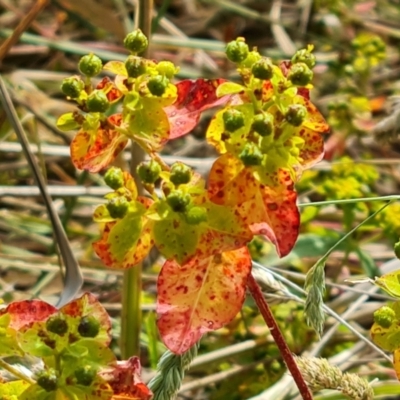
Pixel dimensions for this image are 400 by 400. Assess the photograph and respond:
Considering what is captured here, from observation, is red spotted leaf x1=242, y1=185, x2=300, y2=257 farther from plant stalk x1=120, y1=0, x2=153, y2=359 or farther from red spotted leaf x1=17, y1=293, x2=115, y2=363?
plant stalk x1=120, y1=0, x2=153, y2=359

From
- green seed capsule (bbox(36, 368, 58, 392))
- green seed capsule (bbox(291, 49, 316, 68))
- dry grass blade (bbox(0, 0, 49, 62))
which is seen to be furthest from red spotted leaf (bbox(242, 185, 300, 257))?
dry grass blade (bbox(0, 0, 49, 62))

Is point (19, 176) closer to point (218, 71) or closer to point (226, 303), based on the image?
point (218, 71)

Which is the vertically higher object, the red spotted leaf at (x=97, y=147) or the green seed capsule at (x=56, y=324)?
the red spotted leaf at (x=97, y=147)

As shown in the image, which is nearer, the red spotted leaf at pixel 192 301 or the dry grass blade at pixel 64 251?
the red spotted leaf at pixel 192 301

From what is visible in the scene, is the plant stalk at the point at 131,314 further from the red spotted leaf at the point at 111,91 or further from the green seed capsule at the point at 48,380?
the green seed capsule at the point at 48,380

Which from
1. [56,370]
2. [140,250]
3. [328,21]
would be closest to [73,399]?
[56,370]

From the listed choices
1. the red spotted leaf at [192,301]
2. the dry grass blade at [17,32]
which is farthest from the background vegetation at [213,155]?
the red spotted leaf at [192,301]

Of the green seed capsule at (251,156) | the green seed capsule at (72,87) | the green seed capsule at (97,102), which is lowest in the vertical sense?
the green seed capsule at (251,156)

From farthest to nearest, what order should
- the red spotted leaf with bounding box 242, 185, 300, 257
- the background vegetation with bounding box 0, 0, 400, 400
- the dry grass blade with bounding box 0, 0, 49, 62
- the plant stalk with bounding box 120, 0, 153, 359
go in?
1. the dry grass blade with bounding box 0, 0, 49, 62
2. the background vegetation with bounding box 0, 0, 400, 400
3. the plant stalk with bounding box 120, 0, 153, 359
4. the red spotted leaf with bounding box 242, 185, 300, 257
